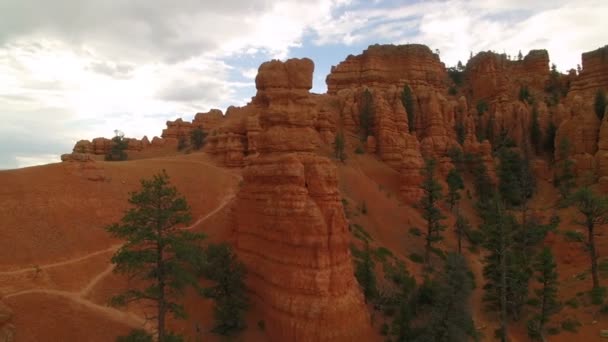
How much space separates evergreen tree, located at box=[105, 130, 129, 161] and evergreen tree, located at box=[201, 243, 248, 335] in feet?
136

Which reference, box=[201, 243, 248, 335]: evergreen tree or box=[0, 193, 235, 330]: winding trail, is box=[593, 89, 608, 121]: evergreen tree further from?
box=[0, 193, 235, 330]: winding trail

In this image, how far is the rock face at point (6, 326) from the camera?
1691cm

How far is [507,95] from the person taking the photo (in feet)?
214

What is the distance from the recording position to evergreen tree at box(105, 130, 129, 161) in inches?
2207

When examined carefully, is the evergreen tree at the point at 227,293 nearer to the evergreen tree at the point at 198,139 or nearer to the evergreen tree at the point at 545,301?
the evergreen tree at the point at 545,301

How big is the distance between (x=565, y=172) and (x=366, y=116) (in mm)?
25927

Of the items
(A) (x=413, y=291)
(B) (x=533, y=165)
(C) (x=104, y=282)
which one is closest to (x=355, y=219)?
(A) (x=413, y=291)


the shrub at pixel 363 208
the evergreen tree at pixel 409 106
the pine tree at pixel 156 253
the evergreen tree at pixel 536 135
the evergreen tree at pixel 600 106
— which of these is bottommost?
the shrub at pixel 363 208

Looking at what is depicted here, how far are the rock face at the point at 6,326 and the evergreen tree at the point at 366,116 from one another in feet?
142

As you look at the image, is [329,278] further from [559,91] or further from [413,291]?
[559,91]

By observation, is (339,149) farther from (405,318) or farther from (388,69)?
(388,69)

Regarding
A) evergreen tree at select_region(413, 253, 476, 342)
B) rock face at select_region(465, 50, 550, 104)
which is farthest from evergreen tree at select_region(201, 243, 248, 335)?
rock face at select_region(465, 50, 550, 104)

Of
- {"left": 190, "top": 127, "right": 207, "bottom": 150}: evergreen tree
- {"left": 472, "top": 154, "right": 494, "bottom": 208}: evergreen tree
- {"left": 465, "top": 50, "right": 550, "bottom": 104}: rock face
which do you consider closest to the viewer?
{"left": 472, "top": 154, "right": 494, "bottom": 208}: evergreen tree

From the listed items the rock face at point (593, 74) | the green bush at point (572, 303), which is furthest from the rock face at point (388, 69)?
the green bush at point (572, 303)
